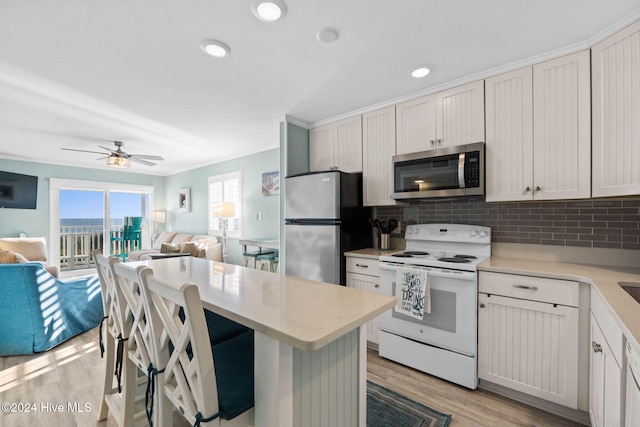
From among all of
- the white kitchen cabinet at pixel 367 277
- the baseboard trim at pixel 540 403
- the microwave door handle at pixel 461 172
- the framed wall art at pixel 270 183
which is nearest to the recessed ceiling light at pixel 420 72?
the microwave door handle at pixel 461 172

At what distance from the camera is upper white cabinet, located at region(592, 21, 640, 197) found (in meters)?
1.58

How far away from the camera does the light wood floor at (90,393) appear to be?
1684 mm

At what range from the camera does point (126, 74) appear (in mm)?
2219

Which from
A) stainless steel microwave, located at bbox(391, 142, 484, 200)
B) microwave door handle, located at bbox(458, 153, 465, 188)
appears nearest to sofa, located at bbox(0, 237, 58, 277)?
stainless steel microwave, located at bbox(391, 142, 484, 200)

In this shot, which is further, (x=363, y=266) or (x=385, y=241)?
(x=385, y=241)

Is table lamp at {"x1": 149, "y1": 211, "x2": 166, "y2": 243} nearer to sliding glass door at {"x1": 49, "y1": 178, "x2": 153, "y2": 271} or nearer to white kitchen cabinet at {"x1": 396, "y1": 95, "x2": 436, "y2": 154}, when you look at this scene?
sliding glass door at {"x1": 49, "y1": 178, "x2": 153, "y2": 271}

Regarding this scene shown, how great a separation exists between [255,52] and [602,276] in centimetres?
263

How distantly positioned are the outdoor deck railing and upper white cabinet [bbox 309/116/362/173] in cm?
568

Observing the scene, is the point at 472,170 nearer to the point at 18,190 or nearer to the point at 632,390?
the point at 632,390

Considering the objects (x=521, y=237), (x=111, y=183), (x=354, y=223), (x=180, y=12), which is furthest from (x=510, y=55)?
(x=111, y=183)

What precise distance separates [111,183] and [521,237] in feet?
24.8

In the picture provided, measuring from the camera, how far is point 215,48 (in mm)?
1877

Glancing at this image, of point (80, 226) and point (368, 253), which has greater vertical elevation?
point (80, 226)

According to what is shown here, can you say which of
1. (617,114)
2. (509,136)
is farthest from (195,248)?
(617,114)
